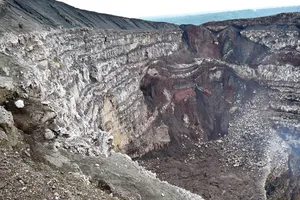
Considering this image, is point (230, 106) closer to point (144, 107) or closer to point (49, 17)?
point (144, 107)

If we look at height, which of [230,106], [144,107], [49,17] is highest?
[49,17]

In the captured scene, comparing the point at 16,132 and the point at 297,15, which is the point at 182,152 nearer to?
the point at 16,132

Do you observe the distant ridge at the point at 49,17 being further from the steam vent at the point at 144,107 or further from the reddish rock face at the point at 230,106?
the reddish rock face at the point at 230,106

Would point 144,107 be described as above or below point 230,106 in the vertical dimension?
above

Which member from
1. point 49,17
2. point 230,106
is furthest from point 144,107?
point 230,106

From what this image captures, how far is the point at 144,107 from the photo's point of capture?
3269 centimetres

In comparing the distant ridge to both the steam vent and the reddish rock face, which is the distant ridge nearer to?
the steam vent

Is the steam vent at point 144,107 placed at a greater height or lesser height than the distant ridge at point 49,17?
lesser

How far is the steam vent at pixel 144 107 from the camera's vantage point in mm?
10656

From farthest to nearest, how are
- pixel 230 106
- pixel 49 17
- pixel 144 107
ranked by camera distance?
pixel 230 106, pixel 144 107, pixel 49 17

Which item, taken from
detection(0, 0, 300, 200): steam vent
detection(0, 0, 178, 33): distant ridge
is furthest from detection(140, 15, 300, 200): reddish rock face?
detection(0, 0, 178, 33): distant ridge

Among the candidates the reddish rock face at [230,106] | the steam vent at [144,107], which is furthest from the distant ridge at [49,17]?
the reddish rock face at [230,106]

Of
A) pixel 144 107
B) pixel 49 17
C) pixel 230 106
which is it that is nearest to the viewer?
pixel 49 17

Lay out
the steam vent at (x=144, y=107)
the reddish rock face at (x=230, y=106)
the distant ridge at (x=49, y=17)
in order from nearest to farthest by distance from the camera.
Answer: the steam vent at (x=144, y=107), the distant ridge at (x=49, y=17), the reddish rock face at (x=230, y=106)
